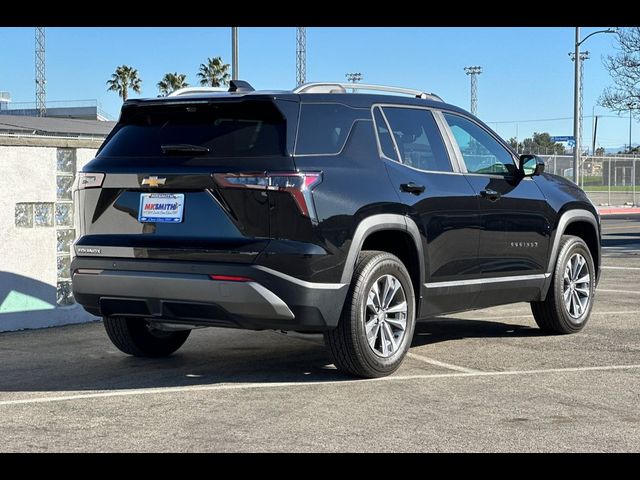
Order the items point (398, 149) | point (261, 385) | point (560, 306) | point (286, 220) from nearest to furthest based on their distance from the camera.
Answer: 1. point (286, 220)
2. point (261, 385)
3. point (398, 149)
4. point (560, 306)

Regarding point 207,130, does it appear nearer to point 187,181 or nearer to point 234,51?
point 187,181

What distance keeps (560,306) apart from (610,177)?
1703 inches

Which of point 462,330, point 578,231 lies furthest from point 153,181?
point 578,231

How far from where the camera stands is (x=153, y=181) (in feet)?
21.9

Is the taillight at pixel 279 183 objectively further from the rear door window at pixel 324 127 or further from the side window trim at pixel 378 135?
the side window trim at pixel 378 135

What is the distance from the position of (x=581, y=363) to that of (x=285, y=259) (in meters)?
2.50

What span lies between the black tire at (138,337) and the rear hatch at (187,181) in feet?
3.24

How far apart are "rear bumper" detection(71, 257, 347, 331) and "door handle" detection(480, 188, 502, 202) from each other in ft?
6.03

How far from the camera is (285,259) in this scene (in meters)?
6.40

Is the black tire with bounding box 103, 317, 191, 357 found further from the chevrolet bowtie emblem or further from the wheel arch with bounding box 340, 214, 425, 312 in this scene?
the wheel arch with bounding box 340, 214, 425, 312

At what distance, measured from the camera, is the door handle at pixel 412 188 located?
7199 millimetres

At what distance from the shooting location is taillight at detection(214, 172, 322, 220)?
6.42 metres
